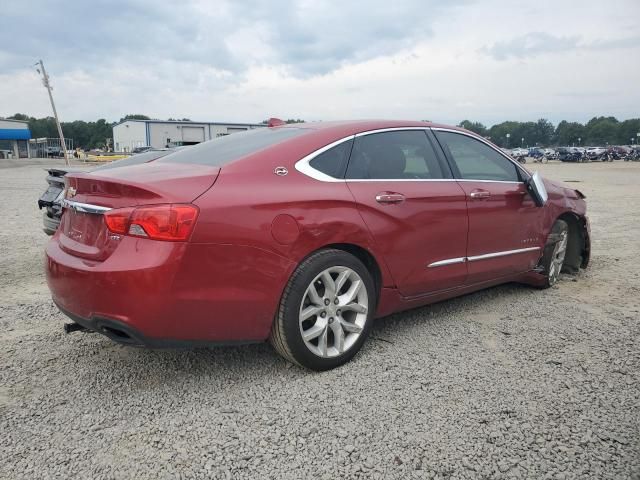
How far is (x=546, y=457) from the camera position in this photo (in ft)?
7.68

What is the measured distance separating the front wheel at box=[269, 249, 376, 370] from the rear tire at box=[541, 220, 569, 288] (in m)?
2.35

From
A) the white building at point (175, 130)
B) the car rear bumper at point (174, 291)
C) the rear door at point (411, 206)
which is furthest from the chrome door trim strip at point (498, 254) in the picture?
the white building at point (175, 130)

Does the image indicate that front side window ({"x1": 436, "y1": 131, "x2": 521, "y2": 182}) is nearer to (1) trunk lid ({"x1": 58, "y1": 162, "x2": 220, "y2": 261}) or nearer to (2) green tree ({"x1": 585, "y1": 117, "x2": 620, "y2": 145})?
(1) trunk lid ({"x1": 58, "y1": 162, "x2": 220, "y2": 261})

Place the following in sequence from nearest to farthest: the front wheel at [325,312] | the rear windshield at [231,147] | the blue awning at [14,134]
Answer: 1. the front wheel at [325,312]
2. the rear windshield at [231,147]
3. the blue awning at [14,134]

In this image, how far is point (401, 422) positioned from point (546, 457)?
0.66 meters

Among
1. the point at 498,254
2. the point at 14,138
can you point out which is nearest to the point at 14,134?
the point at 14,138

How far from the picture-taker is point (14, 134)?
245 ft

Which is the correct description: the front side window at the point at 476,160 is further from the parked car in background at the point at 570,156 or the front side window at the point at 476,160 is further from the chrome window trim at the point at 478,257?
the parked car in background at the point at 570,156

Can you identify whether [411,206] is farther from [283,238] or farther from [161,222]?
→ [161,222]

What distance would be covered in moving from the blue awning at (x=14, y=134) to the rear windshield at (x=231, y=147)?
83.0 meters

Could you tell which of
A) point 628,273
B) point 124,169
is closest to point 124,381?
point 124,169

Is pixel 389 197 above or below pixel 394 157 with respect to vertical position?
below

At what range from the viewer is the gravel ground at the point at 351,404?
7.58 feet

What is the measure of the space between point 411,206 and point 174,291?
171 cm
